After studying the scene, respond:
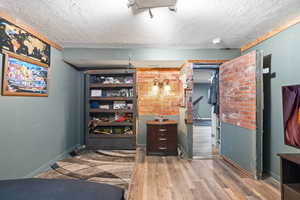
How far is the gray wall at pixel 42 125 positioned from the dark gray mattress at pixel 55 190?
130 cm

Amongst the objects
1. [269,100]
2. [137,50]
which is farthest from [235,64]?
[137,50]

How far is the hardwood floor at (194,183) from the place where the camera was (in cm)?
204

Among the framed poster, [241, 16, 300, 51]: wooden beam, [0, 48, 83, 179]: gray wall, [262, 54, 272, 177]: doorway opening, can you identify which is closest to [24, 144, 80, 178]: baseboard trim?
[0, 48, 83, 179]: gray wall

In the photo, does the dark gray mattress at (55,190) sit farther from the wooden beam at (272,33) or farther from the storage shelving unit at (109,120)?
the wooden beam at (272,33)

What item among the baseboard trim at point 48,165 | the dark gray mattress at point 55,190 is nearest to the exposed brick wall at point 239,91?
the dark gray mattress at point 55,190

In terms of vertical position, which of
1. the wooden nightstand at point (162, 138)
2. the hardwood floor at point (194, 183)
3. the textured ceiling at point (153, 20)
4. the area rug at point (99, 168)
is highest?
the textured ceiling at point (153, 20)

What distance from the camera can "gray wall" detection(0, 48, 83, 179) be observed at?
206 cm

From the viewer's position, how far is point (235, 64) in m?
2.86

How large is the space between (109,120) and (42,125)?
1546 millimetres

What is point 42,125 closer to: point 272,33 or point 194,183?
point 194,183

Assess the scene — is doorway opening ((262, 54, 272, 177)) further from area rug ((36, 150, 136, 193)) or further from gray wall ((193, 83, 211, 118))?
gray wall ((193, 83, 211, 118))

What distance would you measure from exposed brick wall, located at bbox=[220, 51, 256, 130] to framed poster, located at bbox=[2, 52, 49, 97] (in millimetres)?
3368

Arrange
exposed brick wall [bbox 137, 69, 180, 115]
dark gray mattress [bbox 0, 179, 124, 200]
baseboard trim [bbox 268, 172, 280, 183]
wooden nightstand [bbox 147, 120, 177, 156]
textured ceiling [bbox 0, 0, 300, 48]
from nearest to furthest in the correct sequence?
dark gray mattress [bbox 0, 179, 124, 200] → textured ceiling [bbox 0, 0, 300, 48] → baseboard trim [bbox 268, 172, 280, 183] → wooden nightstand [bbox 147, 120, 177, 156] → exposed brick wall [bbox 137, 69, 180, 115]

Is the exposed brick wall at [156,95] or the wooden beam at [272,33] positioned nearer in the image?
the wooden beam at [272,33]
